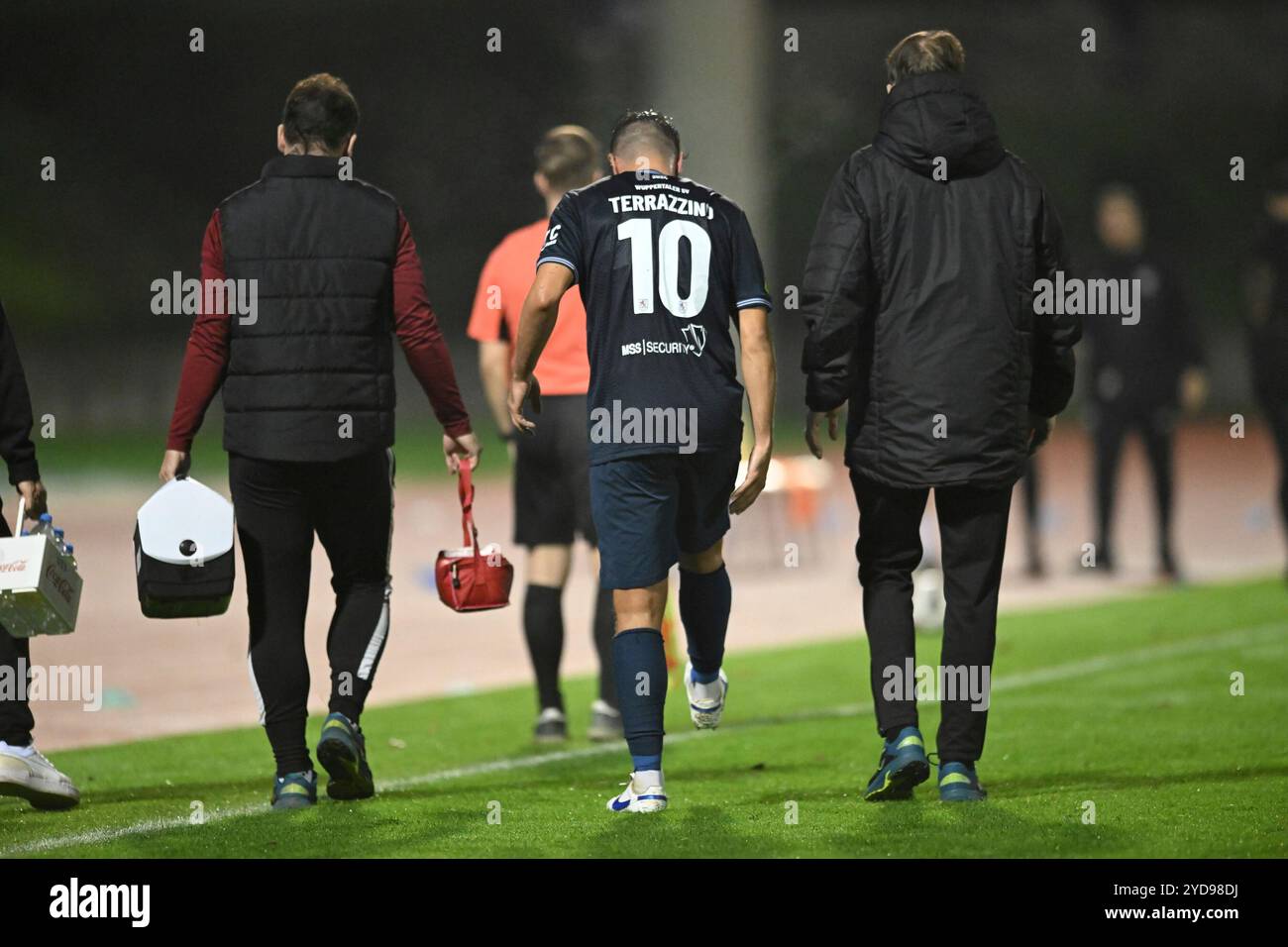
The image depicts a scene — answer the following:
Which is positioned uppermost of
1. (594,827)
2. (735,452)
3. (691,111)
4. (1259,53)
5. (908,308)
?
(1259,53)

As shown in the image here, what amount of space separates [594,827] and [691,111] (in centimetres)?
1092

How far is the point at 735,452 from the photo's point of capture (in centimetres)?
618

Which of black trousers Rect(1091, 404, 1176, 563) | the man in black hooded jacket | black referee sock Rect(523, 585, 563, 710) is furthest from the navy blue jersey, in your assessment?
black trousers Rect(1091, 404, 1176, 563)

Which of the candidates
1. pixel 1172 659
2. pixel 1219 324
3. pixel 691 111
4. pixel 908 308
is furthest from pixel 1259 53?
pixel 908 308

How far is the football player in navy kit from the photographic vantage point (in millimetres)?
5961

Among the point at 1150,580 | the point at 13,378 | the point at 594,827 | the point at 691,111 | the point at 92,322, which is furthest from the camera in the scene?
the point at 92,322

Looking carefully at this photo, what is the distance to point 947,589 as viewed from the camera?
20.7 feet

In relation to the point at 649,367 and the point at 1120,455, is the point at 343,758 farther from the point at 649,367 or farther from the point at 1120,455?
the point at 1120,455

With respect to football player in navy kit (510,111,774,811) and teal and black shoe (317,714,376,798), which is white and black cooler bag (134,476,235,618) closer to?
teal and black shoe (317,714,376,798)

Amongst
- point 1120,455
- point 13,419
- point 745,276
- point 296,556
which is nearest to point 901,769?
point 745,276

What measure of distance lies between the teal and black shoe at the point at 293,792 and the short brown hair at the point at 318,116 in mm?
1944

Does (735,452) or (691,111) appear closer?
(735,452)

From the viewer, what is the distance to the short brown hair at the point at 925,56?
6.30 metres

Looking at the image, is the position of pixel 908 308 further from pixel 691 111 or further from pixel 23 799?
pixel 691 111
